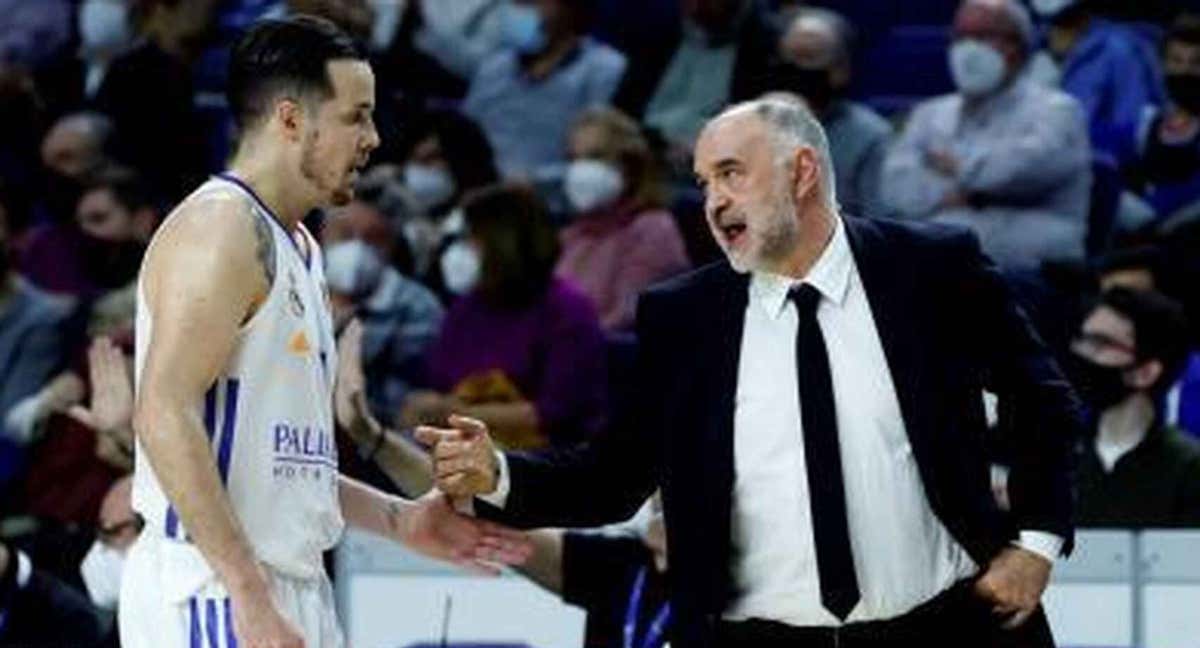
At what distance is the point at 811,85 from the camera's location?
12.0 meters

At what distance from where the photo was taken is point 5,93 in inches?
551

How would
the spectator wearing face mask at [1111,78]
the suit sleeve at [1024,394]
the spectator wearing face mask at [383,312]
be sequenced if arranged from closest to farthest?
the suit sleeve at [1024,394], the spectator wearing face mask at [383,312], the spectator wearing face mask at [1111,78]

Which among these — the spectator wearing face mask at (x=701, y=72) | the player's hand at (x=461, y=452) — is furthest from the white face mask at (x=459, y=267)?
the player's hand at (x=461, y=452)

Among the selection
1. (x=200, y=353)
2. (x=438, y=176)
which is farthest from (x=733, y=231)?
(x=438, y=176)

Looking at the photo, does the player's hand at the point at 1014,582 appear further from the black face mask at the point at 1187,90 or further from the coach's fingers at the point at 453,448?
the black face mask at the point at 1187,90

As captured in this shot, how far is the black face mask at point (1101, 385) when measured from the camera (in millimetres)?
9773

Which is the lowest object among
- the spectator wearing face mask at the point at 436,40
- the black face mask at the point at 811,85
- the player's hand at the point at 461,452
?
the spectator wearing face mask at the point at 436,40

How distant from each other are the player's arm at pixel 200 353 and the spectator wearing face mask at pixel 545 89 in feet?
22.3

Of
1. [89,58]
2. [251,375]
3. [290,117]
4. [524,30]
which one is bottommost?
[89,58]

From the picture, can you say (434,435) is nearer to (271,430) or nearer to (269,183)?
(271,430)

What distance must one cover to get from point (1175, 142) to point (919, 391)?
18.3ft

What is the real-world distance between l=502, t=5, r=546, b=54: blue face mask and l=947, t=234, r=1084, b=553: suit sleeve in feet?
21.8

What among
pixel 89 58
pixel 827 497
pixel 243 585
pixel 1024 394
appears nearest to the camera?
pixel 243 585

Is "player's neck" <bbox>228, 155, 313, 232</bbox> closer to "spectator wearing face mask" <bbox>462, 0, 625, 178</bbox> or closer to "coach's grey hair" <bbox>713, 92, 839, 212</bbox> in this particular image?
"coach's grey hair" <bbox>713, 92, 839, 212</bbox>
